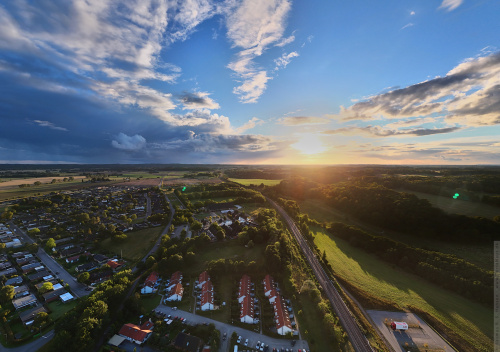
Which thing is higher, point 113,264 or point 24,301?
point 113,264

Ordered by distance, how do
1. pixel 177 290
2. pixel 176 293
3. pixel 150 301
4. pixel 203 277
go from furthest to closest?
pixel 203 277
pixel 177 290
pixel 150 301
pixel 176 293

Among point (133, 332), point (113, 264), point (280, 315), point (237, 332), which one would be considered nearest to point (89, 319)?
point (133, 332)

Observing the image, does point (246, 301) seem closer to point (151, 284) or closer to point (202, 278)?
point (202, 278)

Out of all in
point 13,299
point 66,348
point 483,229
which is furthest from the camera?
point 483,229

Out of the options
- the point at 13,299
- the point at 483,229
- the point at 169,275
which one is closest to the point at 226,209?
the point at 169,275

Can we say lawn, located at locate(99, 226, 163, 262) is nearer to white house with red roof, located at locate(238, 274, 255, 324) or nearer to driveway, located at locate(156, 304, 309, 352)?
driveway, located at locate(156, 304, 309, 352)

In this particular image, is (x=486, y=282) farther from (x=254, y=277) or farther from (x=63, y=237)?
(x=63, y=237)
